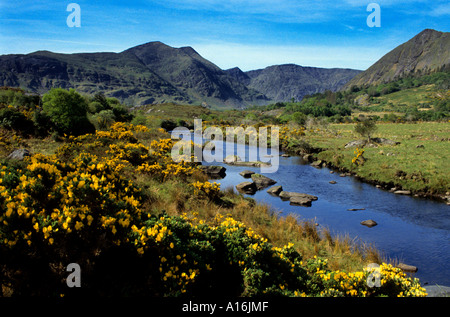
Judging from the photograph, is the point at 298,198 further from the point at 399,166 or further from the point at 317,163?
the point at 317,163

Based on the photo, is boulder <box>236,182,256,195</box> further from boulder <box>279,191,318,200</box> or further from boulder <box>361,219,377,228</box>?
boulder <box>361,219,377,228</box>

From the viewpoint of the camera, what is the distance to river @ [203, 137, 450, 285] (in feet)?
56.4

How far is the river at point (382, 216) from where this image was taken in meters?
17.2

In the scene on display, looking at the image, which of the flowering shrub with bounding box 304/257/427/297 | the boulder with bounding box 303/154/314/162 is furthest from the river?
the boulder with bounding box 303/154/314/162

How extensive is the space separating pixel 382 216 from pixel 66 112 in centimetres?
3891

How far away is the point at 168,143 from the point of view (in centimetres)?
3988

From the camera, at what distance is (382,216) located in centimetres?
2416

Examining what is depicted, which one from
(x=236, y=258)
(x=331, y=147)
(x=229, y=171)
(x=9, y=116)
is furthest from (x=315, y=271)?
(x=331, y=147)

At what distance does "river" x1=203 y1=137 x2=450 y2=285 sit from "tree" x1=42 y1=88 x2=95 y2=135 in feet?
70.0

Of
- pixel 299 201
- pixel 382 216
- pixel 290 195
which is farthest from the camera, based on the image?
pixel 290 195

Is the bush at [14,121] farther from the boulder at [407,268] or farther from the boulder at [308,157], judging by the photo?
the boulder at [308,157]

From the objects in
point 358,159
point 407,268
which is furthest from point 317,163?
point 407,268

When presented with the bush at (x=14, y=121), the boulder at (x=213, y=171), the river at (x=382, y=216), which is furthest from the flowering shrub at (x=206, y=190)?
the bush at (x=14, y=121)

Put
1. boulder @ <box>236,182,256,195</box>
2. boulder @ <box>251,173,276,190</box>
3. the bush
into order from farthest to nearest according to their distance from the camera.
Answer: boulder @ <box>251,173,276,190</box> < the bush < boulder @ <box>236,182,256,195</box>
